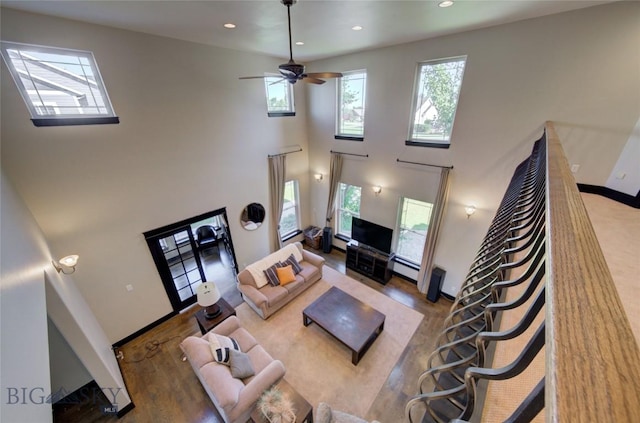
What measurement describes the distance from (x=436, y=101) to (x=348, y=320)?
13.8ft

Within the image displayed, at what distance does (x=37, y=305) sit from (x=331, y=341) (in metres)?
3.66

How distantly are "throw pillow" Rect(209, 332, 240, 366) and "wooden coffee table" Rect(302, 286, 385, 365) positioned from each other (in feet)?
4.38

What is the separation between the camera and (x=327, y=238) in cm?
678

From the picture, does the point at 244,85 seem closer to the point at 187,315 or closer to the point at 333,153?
the point at 333,153

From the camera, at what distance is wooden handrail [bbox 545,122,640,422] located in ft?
0.84

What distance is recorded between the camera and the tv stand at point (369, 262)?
5574mm

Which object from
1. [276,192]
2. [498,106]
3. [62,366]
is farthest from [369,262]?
[62,366]

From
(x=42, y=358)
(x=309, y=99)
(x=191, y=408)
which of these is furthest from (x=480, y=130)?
(x=191, y=408)

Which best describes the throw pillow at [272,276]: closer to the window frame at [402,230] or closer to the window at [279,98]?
the window frame at [402,230]

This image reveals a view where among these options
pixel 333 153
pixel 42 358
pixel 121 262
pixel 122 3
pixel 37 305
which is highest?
pixel 122 3

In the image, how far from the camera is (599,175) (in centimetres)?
321

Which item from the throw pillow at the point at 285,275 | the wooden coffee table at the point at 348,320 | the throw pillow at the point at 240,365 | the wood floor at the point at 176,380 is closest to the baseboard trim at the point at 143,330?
the wood floor at the point at 176,380

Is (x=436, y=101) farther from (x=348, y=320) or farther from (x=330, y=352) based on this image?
(x=330, y=352)

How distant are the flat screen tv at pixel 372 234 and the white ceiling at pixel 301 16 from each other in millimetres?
3662
